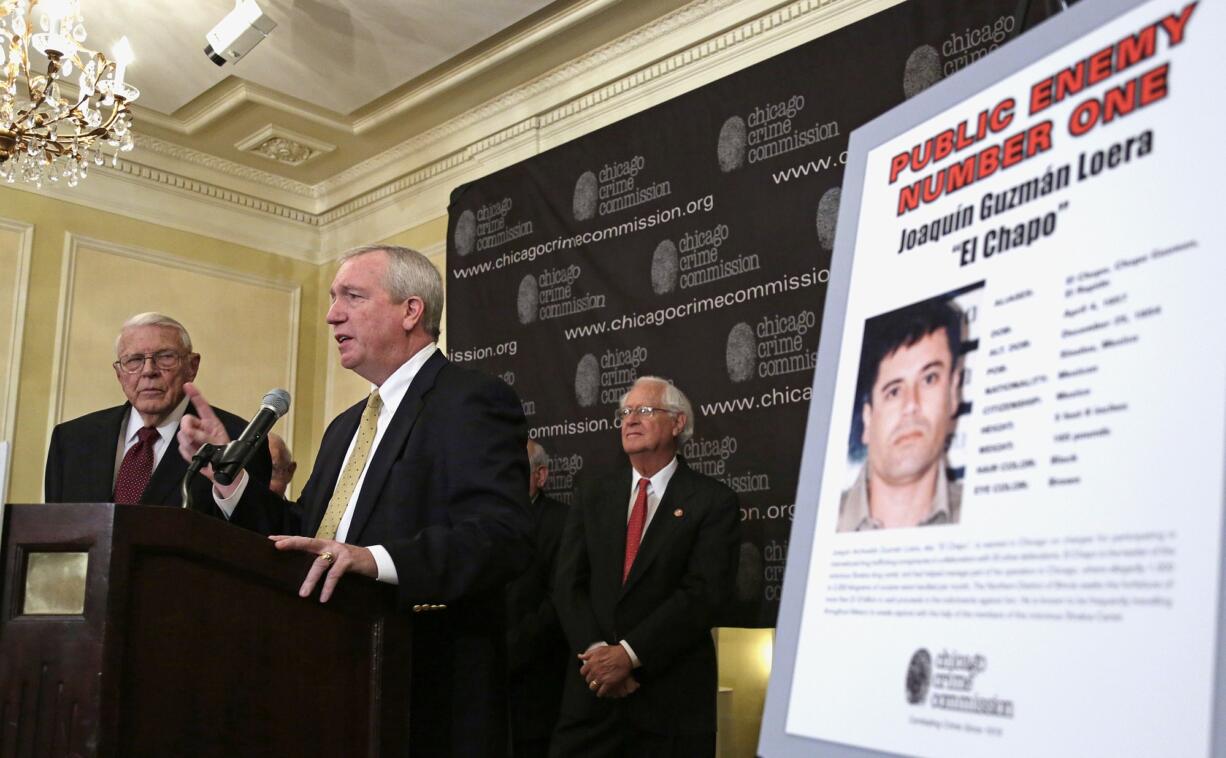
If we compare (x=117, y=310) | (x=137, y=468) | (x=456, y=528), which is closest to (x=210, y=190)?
(x=117, y=310)

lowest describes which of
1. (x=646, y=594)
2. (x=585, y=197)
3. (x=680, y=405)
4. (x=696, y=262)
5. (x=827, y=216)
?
(x=646, y=594)

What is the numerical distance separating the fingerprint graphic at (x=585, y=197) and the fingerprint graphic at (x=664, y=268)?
19.6 inches

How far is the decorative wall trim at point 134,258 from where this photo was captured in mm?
5945

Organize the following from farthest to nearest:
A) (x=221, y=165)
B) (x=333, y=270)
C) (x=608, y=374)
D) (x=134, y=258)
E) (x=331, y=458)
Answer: (x=333, y=270) < (x=221, y=165) < (x=134, y=258) < (x=608, y=374) < (x=331, y=458)

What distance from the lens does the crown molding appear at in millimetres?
4801

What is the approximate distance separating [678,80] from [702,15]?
309mm

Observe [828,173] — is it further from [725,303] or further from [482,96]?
[482,96]

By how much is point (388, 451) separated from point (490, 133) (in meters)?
4.01

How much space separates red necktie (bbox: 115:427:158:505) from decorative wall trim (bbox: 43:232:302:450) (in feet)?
8.51

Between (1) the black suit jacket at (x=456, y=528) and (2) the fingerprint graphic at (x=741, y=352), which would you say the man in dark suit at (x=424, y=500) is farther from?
(2) the fingerprint graphic at (x=741, y=352)

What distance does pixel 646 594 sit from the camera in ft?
12.0

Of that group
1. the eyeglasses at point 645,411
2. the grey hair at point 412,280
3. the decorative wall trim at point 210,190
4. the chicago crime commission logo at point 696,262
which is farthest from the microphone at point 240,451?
the decorative wall trim at point 210,190

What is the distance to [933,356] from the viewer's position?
97cm

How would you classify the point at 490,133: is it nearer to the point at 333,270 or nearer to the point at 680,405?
the point at 333,270
